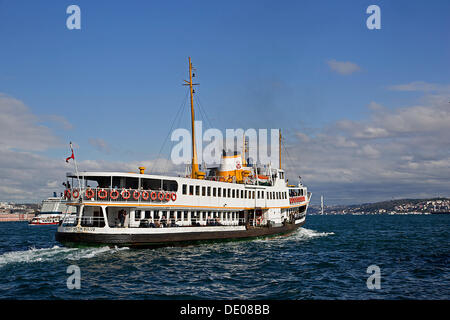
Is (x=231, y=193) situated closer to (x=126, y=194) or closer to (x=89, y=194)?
(x=126, y=194)

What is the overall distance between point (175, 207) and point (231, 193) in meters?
7.84

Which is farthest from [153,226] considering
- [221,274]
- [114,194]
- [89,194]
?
[221,274]

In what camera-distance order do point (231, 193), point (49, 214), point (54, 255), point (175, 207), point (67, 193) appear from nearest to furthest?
point (54, 255) → point (67, 193) → point (175, 207) → point (231, 193) → point (49, 214)

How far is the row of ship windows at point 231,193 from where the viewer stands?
109ft

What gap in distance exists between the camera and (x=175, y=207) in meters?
31.6

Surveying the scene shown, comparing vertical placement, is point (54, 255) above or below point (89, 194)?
below

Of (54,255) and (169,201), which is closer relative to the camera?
(54,255)

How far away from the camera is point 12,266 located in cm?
2258

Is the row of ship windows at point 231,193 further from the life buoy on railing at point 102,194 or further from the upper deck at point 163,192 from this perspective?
the life buoy on railing at point 102,194

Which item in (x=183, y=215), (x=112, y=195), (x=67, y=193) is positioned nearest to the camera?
(x=112, y=195)

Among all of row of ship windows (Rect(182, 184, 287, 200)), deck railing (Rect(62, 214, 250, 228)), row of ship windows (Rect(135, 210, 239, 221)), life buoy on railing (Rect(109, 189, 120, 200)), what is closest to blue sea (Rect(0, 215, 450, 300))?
deck railing (Rect(62, 214, 250, 228))

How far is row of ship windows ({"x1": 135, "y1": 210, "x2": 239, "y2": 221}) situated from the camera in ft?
99.3
